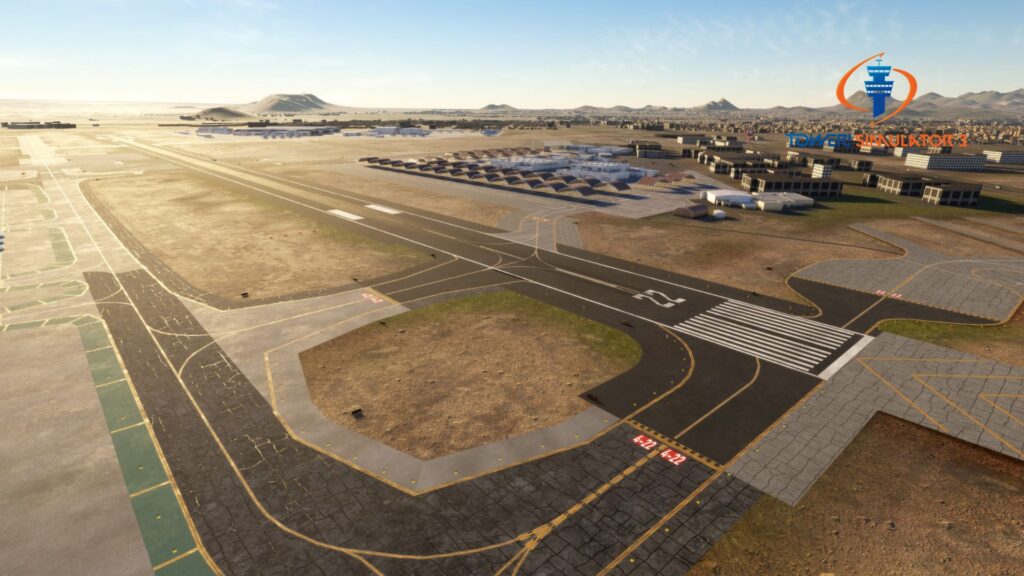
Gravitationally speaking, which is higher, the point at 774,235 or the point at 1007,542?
the point at 774,235

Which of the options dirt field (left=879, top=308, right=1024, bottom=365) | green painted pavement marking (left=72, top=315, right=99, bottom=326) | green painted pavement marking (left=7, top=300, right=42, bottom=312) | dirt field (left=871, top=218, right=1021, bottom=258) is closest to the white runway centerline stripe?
dirt field (left=879, top=308, right=1024, bottom=365)

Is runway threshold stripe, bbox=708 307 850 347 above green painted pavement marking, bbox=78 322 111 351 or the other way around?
above

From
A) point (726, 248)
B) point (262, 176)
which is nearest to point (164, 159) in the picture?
point (262, 176)

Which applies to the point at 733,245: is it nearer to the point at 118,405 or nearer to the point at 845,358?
the point at 845,358

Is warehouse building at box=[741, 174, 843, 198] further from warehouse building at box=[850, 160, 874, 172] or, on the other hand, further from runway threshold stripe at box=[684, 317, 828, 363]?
runway threshold stripe at box=[684, 317, 828, 363]

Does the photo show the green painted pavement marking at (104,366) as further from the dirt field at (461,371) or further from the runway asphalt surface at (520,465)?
the dirt field at (461,371)

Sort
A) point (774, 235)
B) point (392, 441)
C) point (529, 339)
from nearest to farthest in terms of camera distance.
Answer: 1. point (392, 441)
2. point (529, 339)
3. point (774, 235)

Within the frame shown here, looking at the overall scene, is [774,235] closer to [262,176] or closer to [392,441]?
[392,441]
